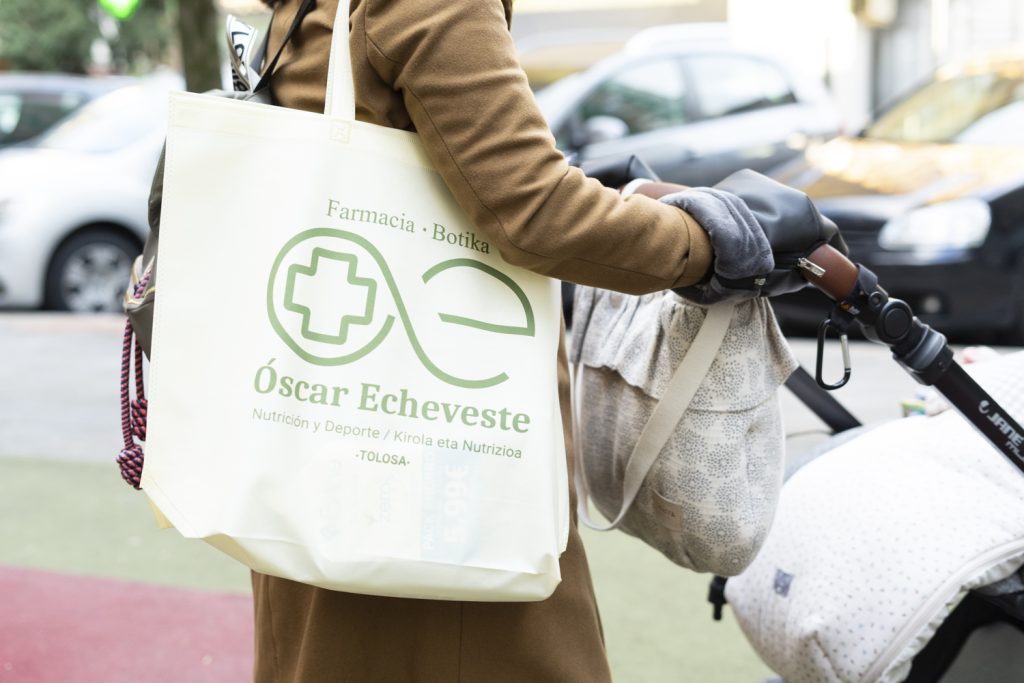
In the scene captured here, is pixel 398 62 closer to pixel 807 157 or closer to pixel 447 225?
pixel 447 225

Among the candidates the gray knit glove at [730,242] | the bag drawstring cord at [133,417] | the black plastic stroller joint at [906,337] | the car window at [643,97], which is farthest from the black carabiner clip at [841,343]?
the car window at [643,97]

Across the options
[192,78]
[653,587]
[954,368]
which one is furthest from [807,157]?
[954,368]

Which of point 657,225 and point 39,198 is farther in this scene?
point 39,198

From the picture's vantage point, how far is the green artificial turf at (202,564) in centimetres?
330

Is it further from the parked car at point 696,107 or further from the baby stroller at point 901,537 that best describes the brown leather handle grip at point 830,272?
the parked car at point 696,107

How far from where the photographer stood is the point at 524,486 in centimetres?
157

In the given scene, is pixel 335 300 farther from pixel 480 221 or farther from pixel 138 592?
pixel 138 592

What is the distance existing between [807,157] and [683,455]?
6519mm

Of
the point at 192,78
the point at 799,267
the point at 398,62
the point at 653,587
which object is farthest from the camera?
the point at 192,78

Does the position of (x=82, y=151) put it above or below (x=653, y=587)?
below

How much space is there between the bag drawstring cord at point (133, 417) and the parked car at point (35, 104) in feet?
29.4

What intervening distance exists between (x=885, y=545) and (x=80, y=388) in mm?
4970

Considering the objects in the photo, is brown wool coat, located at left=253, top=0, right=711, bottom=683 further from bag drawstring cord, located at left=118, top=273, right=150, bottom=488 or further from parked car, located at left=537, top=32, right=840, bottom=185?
parked car, located at left=537, top=32, right=840, bottom=185

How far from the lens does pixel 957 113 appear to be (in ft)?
25.5
